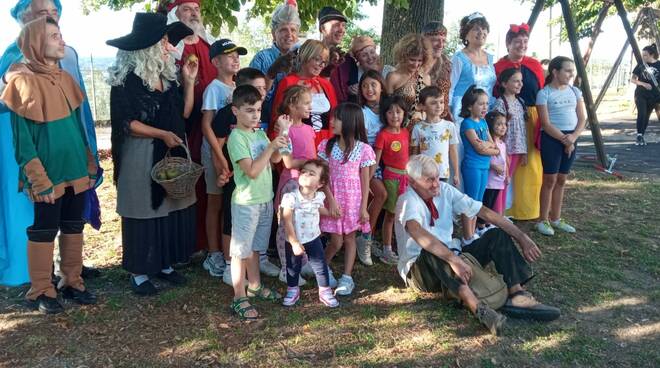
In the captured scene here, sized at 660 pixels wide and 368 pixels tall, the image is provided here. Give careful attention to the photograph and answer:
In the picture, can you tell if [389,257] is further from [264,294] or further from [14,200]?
[14,200]

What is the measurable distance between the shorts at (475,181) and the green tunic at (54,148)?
3206mm

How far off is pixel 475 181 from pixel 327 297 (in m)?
1.91

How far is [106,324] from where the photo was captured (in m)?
3.62

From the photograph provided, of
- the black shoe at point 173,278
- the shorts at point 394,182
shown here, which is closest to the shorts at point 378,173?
the shorts at point 394,182

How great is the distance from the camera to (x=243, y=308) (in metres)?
3.65

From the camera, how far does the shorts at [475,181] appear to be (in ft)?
16.1

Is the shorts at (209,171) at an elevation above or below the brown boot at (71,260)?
above

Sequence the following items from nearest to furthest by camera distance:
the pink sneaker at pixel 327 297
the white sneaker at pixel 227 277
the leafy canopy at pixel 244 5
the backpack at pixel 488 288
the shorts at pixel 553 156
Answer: the backpack at pixel 488 288 → the pink sneaker at pixel 327 297 → the white sneaker at pixel 227 277 → the shorts at pixel 553 156 → the leafy canopy at pixel 244 5

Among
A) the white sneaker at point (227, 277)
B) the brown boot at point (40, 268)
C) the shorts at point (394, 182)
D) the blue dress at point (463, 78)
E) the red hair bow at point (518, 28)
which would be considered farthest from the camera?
the red hair bow at point (518, 28)

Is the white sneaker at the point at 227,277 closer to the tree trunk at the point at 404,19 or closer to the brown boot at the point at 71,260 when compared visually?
the brown boot at the point at 71,260

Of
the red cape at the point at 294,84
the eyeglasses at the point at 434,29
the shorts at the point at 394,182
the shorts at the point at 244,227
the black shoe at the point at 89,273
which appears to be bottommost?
the black shoe at the point at 89,273

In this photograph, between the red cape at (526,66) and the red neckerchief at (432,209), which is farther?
the red cape at (526,66)

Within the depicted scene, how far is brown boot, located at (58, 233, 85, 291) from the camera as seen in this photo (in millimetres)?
3916

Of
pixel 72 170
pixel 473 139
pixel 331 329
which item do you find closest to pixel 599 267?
pixel 473 139
